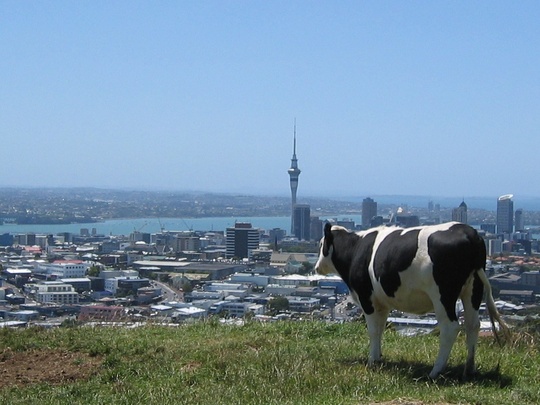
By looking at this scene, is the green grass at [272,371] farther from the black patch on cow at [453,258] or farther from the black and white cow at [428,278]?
the black patch on cow at [453,258]

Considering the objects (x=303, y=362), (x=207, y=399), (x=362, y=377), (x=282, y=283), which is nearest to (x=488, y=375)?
(x=362, y=377)

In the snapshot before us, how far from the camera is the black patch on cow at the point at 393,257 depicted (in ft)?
25.7

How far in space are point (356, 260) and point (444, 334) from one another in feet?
4.44

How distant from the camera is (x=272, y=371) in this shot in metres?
7.79

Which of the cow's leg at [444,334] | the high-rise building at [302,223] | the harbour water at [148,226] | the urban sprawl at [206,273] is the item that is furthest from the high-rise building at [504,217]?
the cow's leg at [444,334]

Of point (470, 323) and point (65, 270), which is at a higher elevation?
point (470, 323)

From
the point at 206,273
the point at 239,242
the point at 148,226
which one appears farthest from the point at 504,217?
the point at 148,226

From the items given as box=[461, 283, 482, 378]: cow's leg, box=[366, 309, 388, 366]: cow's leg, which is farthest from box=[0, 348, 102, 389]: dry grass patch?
box=[461, 283, 482, 378]: cow's leg

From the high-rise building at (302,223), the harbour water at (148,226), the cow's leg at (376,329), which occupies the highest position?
the cow's leg at (376,329)

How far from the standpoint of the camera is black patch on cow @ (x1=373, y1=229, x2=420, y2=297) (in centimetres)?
783

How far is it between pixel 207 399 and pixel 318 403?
36.0 inches

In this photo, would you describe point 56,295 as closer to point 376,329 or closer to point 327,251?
point 327,251

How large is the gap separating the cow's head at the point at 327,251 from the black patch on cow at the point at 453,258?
187cm

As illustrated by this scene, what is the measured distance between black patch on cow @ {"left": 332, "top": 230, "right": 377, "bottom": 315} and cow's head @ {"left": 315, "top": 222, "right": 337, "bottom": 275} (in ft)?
0.17
